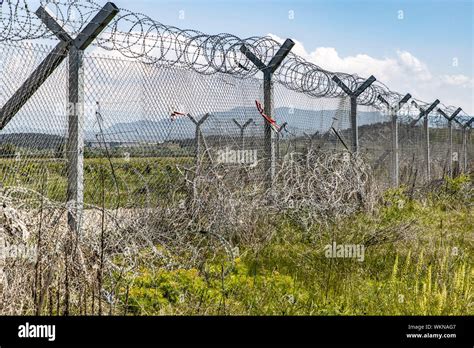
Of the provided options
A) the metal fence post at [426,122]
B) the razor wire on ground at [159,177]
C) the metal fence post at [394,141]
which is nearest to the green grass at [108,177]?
the razor wire on ground at [159,177]

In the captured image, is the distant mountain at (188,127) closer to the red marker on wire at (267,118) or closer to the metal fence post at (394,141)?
the red marker on wire at (267,118)

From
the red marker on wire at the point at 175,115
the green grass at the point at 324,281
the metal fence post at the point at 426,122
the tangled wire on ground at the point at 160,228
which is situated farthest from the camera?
the metal fence post at the point at 426,122

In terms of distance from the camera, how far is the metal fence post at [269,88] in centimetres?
964

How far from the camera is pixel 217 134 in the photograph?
9570 millimetres

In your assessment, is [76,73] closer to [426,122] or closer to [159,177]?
[159,177]

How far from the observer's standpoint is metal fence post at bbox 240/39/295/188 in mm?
9641

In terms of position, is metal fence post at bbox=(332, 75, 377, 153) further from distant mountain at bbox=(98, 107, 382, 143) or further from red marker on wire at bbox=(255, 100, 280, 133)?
red marker on wire at bbox=(255, 100, 280, 133)

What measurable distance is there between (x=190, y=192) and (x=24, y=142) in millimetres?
2274

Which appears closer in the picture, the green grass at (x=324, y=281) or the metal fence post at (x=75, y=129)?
the green grass at (x=324, y=281)

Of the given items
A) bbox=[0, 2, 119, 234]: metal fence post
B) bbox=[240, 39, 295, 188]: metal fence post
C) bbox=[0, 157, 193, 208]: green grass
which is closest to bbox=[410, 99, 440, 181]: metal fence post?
bbox=[240, 39, 295, 188]: metal fence post
